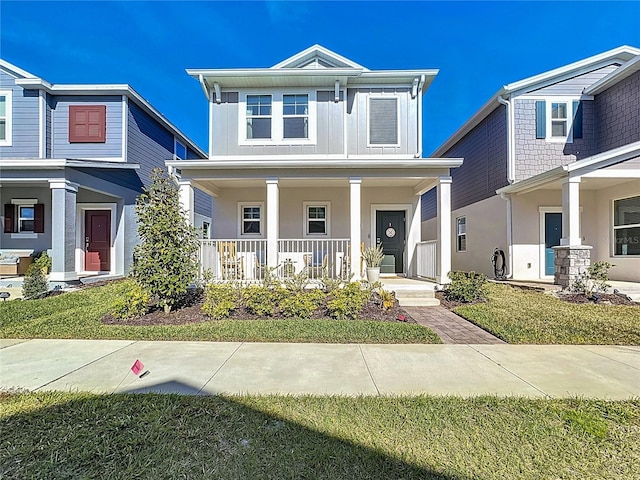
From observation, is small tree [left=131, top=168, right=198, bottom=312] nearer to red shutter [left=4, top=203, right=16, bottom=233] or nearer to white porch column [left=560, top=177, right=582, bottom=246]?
red shutter [left=4, top=203, right=16, bottom=233]

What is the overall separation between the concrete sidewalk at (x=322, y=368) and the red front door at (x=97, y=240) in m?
7.74

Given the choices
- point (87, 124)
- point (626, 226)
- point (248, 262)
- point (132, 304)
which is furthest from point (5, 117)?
point (626, 226)

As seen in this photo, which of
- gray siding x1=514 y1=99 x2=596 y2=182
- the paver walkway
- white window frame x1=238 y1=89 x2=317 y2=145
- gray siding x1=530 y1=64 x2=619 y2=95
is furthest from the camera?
gray siding x1=530 y1=64 x2=619 y2=95

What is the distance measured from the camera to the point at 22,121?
10453 millimetres

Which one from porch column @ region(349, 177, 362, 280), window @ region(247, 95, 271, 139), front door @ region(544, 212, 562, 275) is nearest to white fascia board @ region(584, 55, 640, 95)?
front door @ region(544, 212, 562, 275)

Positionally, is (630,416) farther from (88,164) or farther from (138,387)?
(88,164)

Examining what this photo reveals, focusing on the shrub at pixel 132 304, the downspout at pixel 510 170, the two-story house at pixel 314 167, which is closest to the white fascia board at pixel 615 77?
the downspout at pixel 510 170

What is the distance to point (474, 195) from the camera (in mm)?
13594

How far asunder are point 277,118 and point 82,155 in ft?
21.3

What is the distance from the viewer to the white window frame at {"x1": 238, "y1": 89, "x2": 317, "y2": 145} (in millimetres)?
9617

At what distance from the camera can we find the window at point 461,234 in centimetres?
1384

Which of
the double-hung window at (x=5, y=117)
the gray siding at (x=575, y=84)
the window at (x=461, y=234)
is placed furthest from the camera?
the window at (x=461, y=234)

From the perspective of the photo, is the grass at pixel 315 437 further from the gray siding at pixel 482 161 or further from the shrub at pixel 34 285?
the gray siding at pixel 482 161

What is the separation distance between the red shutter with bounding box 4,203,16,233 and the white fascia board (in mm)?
19093
